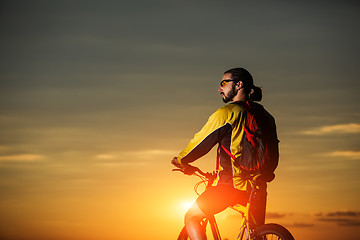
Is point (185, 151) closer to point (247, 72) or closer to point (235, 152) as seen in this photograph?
point (235, 152)

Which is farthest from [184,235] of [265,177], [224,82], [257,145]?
[224,82]

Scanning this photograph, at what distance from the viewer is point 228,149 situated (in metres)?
8.62

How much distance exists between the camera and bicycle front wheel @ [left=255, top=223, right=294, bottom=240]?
26.8 feet

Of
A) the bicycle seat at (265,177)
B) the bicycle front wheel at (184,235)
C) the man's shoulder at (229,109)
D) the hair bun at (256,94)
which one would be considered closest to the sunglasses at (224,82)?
the hair bun at (256,94)

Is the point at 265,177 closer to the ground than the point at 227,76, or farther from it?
closer to the ground

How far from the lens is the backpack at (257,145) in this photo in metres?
8.59

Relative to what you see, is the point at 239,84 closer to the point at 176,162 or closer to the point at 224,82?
the point at 224,82

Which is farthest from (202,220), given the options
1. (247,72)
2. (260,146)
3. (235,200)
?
(247,72)

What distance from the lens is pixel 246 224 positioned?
28.3 ft

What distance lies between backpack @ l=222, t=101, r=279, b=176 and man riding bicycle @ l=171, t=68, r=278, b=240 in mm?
13

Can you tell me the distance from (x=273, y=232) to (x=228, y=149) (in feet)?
3.97

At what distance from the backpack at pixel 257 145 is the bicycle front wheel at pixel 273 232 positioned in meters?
0.75

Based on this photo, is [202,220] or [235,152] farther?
[202,220]

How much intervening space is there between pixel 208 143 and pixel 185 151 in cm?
44
